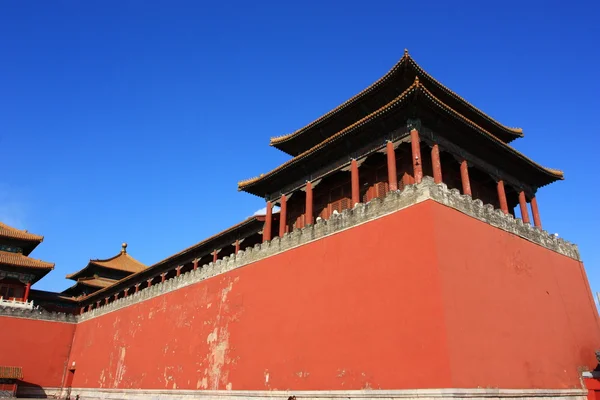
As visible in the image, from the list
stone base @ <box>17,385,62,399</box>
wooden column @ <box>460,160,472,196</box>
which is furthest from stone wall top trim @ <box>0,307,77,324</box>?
wooden column @ <box>460,160,472,196</box>

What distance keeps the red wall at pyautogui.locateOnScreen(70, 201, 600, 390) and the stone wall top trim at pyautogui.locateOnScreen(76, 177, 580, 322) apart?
235 millimetres

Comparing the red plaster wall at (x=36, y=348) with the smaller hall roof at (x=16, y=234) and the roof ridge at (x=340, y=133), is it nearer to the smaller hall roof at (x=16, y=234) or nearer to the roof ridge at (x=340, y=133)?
the smaller hall roof at (x=16, y=234)

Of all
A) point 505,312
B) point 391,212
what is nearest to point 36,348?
point 391,212

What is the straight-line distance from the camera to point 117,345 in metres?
21.9

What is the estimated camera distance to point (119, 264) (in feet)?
112

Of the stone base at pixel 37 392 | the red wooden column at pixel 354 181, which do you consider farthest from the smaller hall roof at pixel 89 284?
the red wooden column at pixel 354 181

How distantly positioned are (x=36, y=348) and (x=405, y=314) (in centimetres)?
2355

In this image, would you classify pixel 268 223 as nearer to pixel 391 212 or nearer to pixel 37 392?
pixel 391 212

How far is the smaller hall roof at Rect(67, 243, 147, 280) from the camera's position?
3247 cm

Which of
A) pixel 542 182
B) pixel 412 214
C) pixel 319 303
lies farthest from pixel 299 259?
pixel 542 182

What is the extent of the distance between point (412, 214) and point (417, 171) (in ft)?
4.48

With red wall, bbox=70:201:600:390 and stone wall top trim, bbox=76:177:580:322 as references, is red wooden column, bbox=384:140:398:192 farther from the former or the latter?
red wall, bbox=70:201:600:390

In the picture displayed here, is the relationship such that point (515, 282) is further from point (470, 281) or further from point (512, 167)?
point (512, 167)

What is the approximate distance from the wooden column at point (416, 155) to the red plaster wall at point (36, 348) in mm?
23626
